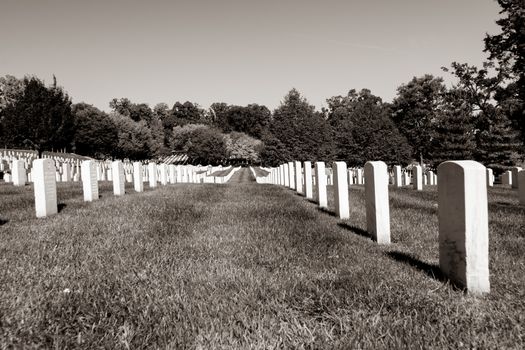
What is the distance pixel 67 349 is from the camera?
2.42 meters

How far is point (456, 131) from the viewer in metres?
40.9

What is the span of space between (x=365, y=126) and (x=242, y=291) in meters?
48.5

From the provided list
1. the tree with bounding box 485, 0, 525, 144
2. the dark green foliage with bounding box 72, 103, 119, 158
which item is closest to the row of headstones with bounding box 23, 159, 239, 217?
the tree with bounding box 485, 0, 525, 144

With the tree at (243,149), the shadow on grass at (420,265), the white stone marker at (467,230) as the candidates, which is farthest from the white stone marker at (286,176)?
the tree at (243,149)

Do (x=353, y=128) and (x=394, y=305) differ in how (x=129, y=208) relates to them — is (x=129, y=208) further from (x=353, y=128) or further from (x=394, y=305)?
(x=353, y=128)

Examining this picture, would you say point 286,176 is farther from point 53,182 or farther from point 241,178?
point 241,178

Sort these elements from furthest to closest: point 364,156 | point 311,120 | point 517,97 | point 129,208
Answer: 1. point 311,120
2. point 364,156
3. point 517,97
4. point 129,208

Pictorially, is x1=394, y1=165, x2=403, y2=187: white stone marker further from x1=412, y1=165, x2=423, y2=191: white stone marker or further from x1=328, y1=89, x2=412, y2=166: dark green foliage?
x1=328, y1=89, x2=412, y2=166: dark green foliage

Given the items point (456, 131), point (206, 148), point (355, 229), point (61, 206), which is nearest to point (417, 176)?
point (355, 229)

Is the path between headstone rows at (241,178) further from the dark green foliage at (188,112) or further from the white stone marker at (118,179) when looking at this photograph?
the dark green foliage at (188,112)

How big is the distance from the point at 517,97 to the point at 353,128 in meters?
20.1

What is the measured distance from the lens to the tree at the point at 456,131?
40062mm

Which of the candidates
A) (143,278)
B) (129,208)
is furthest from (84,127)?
(143,278)

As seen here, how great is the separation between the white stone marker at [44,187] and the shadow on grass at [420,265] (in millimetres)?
5921
